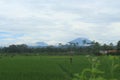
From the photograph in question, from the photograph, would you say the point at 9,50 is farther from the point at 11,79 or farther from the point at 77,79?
the point at 77,79

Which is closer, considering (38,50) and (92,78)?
(92,78)

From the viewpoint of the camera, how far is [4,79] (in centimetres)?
1470

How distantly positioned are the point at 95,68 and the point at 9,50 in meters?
100.0

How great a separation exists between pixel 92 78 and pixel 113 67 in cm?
18

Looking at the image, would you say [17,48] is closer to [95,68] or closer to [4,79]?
[4,79]

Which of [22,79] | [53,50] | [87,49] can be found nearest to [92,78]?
[22,79]

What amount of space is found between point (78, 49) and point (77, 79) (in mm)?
95576

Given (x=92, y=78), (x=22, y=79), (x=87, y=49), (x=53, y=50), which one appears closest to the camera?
(x=92, y=78)

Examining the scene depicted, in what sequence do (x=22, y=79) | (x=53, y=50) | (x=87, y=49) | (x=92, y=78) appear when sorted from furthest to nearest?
(x=53, y=50) < (x=87, y=49) < (x=22, y=79) < (x=92, y=78)

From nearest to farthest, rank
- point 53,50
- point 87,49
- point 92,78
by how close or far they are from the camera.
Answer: point 92,78 < point 87,49 < point 53,50

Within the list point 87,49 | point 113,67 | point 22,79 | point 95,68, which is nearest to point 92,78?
point 95,68

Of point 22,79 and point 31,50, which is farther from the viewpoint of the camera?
point 31,50

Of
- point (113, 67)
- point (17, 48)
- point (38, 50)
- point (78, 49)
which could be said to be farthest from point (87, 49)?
point (113, 67)

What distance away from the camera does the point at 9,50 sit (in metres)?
101
